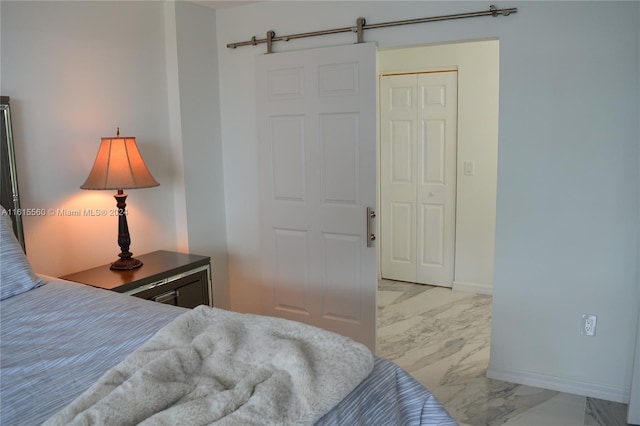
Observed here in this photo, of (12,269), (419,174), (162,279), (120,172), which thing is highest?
(120,172)

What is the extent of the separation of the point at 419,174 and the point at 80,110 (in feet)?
10.0

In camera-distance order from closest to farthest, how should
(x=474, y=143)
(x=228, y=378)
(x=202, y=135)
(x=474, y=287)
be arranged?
1. (x=228, y=378)
2. (x=202, y=135)
3. (x=474, y=143)
4. (x=474, y=287)

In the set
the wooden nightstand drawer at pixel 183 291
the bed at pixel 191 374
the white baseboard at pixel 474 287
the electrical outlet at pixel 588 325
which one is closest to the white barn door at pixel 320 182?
the wooden nightstand drawer at pixel 183 291

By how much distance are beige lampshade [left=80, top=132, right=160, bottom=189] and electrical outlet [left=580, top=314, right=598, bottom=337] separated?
2563 mm

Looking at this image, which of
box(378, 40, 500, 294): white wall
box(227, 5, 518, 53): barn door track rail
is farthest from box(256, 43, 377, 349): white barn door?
box(378, 40, 500, 294): white wall

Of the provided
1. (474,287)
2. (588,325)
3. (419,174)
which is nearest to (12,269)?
(588,325)

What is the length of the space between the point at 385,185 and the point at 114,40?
9.32 ft

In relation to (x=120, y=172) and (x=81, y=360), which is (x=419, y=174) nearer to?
(x=120, y=172)

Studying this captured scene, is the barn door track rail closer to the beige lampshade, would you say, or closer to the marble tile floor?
the beige lampshade

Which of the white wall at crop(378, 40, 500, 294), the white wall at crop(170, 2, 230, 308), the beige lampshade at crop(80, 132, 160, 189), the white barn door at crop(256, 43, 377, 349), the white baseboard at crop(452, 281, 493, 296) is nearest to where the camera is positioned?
the beige lampshade at crop(80, 132, 160, 189)

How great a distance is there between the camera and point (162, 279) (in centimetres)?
282

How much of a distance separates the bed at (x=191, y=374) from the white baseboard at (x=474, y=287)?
3.40 metres

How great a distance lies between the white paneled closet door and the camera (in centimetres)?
462

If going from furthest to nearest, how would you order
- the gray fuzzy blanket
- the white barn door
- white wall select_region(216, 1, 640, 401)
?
the white barn door
white wall select_region(216, 1, 640, 401)
the gray fuzzy blanket
